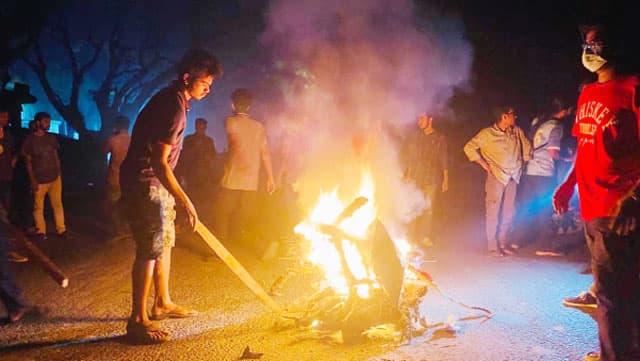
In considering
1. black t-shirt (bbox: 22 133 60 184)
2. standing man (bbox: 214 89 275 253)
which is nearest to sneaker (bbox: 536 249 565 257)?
standing man (bbox: 214 89 275 253)

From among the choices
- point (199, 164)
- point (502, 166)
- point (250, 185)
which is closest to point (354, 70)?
point (250, 185)

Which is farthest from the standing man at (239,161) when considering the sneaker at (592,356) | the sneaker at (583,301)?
the sneaker at (592,356)

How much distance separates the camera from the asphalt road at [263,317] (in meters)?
3.81

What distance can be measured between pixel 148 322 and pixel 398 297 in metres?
1.98

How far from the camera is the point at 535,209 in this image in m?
8.14

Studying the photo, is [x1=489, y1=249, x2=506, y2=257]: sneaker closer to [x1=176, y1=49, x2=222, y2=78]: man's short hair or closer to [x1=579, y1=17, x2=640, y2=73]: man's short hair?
[x1=579, y1=17, x2=640, y2=73]: man's short hair

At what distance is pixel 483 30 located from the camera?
1255 centimetres

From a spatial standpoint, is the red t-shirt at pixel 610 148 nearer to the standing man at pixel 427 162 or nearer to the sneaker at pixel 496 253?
the sneaker at pixel 496 253

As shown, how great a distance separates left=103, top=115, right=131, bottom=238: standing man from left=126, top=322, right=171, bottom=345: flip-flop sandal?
435cm

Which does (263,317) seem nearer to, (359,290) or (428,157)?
(359,290)

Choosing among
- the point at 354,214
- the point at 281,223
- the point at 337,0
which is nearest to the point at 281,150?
the point at 281,223

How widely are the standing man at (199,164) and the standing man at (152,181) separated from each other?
190 inches

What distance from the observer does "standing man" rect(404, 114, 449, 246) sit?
8.20 meters

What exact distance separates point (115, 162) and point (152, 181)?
4.43m
